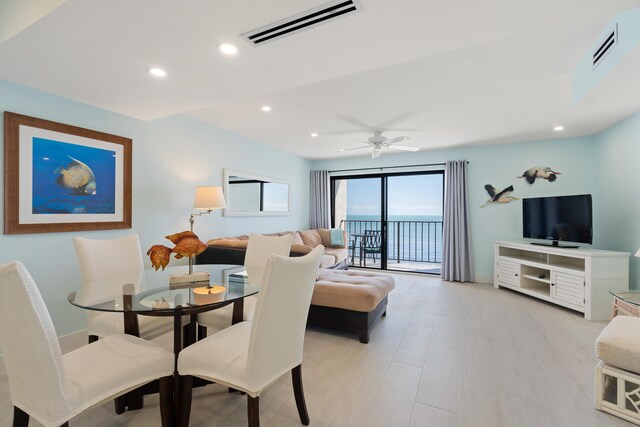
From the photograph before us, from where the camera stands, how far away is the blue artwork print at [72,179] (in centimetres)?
232

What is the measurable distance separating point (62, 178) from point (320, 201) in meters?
4.38

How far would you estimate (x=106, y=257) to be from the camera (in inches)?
85.7

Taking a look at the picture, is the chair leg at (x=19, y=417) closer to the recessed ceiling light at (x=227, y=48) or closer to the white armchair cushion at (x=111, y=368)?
the white armchair cushion at (x=111, y=368)

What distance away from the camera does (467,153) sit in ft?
16.8

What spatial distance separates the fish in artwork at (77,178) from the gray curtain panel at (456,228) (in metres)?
5.04

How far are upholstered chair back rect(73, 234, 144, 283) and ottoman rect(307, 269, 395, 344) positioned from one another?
63.0 inches

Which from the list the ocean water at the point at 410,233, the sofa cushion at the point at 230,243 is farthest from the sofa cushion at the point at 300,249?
the ocean water at the point at 410,233

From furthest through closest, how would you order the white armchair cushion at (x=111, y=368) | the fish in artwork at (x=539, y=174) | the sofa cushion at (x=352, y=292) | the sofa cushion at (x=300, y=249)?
the fish in artwork at (x=539, y=174) < the sofa cushion at (x=300, y=249) < the sofa cushion at (x=352, y=292) < the white armchair cushion at (x=111, y=368)

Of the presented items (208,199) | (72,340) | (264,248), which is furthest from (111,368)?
(208,199)

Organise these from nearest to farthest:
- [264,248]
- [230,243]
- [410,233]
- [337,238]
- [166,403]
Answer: [166,403] < [264,248] < [230,243] < [337,238] < [410,233]

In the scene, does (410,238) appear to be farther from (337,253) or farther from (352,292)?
(352,292)

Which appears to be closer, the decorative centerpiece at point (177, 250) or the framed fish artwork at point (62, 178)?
the decorative centerpiece at point (177, 250)

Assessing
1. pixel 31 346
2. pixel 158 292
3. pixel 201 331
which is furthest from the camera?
pixel 201 331

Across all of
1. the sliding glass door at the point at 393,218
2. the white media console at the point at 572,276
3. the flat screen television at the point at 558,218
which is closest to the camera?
the white media console at the point at 572,276
